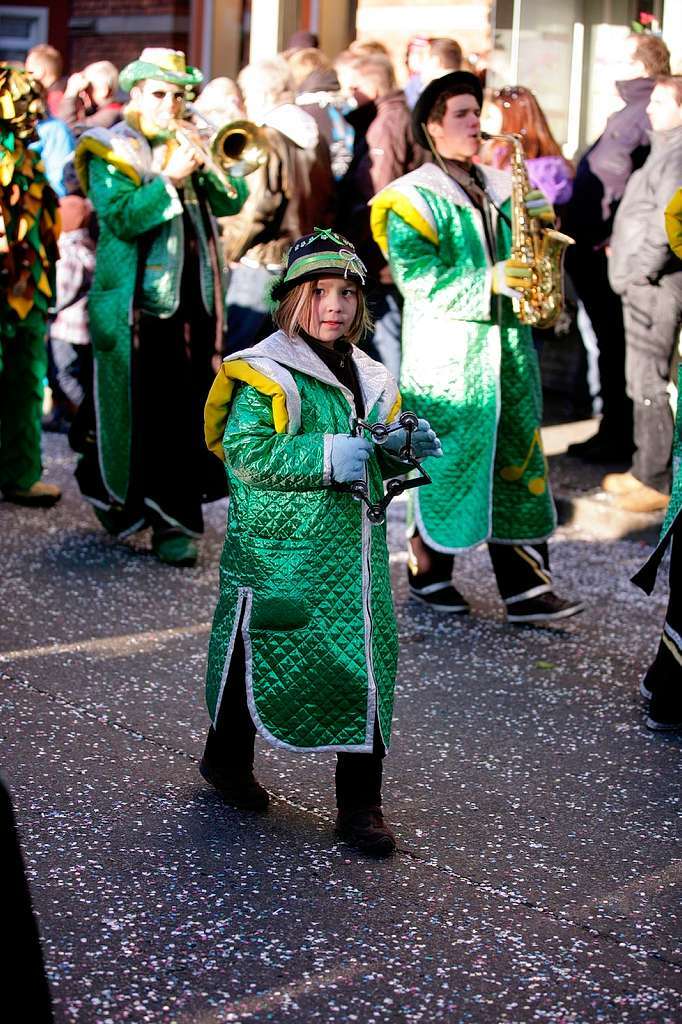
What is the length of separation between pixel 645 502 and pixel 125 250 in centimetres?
268

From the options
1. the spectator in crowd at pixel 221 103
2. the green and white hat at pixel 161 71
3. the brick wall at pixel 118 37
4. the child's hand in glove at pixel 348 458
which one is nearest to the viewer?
the child's hand in glove at pixel 348 458

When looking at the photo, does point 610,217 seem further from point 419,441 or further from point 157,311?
point 419,441

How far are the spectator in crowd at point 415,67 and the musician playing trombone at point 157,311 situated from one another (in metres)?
1.92

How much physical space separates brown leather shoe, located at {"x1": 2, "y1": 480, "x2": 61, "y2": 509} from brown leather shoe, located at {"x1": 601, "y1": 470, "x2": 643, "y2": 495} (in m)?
2.65

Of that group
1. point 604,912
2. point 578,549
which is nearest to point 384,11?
point 578,549

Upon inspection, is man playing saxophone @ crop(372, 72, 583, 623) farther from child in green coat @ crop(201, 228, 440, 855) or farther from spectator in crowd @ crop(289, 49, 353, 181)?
spectator in crowd @ crop(289, 49, 353, 181)

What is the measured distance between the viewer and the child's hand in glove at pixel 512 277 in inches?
225

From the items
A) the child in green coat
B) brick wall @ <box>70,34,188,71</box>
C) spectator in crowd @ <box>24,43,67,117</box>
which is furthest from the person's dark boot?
brick wall @ <box>70,34,188,71</box>

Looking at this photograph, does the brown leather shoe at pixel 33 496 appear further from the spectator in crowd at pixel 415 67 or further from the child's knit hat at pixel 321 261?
the child's knit hat at pixel 321 261

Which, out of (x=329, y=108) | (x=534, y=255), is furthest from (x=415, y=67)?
(x=534, y=255)

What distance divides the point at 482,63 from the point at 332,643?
262 inches

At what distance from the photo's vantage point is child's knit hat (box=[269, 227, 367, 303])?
3.82 metres

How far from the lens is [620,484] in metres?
7.82

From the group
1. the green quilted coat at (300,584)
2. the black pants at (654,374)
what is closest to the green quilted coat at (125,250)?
the black pants at (654,374)
